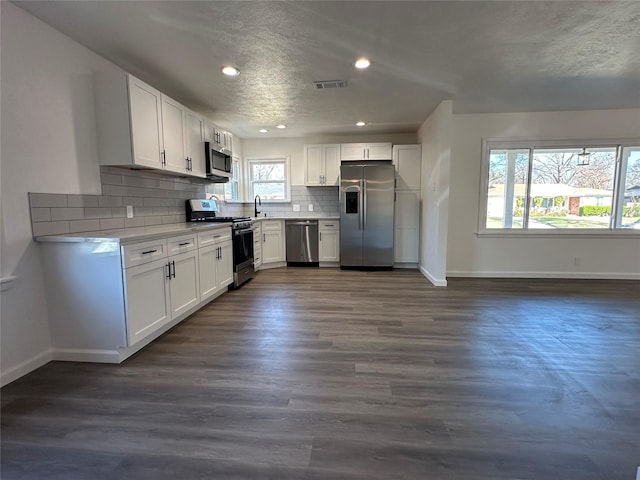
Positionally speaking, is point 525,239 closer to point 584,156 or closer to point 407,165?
point 584,156

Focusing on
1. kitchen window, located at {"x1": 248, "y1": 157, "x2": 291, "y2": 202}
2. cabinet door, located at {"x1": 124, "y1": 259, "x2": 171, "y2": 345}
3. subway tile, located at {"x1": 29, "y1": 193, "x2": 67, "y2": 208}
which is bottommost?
cabinet door, located at {"x1": 124, "y1": 259, "x2": 171, "y2": 345}

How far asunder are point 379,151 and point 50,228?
4579mm

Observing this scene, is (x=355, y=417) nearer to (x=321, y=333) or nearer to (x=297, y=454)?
(x=297, y=454)

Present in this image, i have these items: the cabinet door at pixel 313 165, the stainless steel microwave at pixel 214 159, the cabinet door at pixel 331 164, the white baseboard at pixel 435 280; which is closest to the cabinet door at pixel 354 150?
the cabinet door at pixel 331 164

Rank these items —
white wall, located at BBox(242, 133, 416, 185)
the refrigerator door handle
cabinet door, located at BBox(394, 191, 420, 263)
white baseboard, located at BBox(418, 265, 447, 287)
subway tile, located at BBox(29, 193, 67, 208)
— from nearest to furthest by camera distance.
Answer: subway tile, located at BBox(29, 193, 67, 208) → white baseboard, located at BBox(418, 265, 447, 287) → the refrigerator door handle → cabinet door, located at BBox(394, 191, 420, 263) → white wall, located at BBox(242, 133, 416, 185)

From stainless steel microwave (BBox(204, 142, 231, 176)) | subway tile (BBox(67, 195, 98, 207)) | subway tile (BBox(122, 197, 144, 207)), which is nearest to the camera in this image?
subway tile (BBox(67, 195, 98, 207))

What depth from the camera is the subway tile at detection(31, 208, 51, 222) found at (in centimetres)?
202

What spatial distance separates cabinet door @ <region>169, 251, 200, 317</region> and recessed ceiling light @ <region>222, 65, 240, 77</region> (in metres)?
1.82

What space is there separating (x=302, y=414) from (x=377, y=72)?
3017 mm

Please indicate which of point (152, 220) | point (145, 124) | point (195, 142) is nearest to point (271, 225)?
point (195, 142)

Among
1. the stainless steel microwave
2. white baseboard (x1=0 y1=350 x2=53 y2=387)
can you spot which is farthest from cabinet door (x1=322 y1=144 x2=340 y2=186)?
white baseboard (x1=0 y1=350 x2=53 y2=387)

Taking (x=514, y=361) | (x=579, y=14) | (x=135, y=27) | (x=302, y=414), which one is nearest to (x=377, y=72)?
(x=579, y=14)

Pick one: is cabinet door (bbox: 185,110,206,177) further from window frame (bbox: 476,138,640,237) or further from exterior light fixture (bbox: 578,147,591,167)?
exterior light fixture (bbox: 578,147,591,167)

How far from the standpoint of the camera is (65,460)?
51.6 inches
